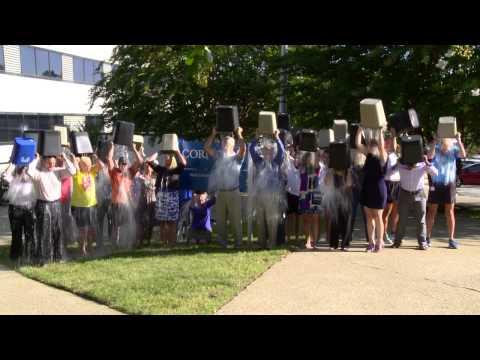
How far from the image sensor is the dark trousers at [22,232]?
24.7 ft

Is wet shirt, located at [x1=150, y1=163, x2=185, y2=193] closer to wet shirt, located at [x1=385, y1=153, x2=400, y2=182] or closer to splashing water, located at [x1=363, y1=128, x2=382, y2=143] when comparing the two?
splashing water, located at [x1=363, y1=128, x2=382, y2=143]

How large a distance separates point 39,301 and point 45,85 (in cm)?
2294

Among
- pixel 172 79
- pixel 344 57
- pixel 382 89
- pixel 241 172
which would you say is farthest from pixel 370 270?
pixel 172 79

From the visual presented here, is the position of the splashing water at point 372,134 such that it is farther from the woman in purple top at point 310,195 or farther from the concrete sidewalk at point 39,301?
the concrete sidewalk at point 39,301

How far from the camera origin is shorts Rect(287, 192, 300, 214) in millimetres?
8344

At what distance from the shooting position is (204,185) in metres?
9.01

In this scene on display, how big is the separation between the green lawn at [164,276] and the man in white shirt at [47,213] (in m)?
0.25

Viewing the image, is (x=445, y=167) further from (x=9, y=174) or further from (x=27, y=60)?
(x=27, y=60)

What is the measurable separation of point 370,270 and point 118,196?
3.92 m

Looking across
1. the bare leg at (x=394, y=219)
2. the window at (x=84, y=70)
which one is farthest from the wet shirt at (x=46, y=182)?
the window at (x=84, y=70)

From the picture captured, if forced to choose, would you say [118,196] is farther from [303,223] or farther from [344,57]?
[344,57]

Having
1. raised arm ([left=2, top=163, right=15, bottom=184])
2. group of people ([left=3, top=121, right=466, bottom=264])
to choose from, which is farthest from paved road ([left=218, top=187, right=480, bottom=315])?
raised arm ([left=2, top=163, right=15, bottom=184])

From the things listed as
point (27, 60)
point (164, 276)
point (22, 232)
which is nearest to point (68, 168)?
point (22, 232)

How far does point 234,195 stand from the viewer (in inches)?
327
